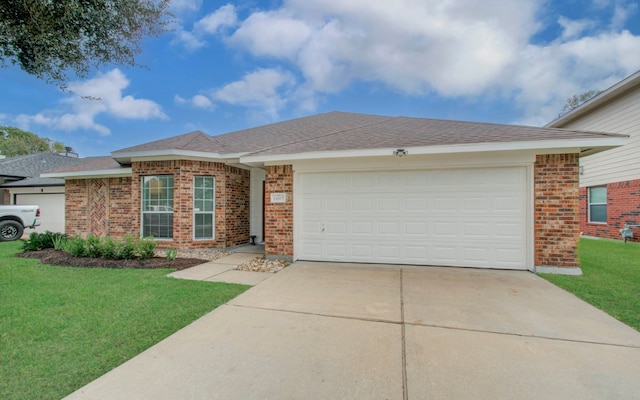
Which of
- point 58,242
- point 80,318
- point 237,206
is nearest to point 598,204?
point 237,206

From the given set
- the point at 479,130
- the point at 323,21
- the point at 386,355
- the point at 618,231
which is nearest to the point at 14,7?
the point at 386,355

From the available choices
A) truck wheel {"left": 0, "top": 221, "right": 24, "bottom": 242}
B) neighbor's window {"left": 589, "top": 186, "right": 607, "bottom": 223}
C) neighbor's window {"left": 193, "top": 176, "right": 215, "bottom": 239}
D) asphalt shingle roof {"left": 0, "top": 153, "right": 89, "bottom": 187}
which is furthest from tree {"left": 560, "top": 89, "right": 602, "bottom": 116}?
truck wheel {"left": 0, "top": 221, "right": 24, "bottom": 242}

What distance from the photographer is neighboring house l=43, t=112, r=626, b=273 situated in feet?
19.0

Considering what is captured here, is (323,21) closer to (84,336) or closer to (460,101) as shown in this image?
(84,336)

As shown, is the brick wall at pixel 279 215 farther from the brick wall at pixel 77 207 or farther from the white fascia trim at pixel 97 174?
the brick wall at pixel 77 207

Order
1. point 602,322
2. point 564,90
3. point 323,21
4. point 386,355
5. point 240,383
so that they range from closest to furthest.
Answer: point 240,383, point 386,355, point 602,322, point 323,21, point 564,90

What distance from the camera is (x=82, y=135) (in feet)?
63.6

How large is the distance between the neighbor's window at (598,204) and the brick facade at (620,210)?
0.99 feet

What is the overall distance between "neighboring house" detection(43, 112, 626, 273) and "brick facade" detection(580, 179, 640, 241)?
6.98 metres

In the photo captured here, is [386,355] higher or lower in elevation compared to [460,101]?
lower

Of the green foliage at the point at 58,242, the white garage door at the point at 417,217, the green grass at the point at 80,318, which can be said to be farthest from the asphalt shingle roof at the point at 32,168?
the white garage door at the point at 417,217

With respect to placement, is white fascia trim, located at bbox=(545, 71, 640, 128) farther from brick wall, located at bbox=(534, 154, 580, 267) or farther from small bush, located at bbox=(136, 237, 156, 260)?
small bush, located at bbox=(136, 237, 156, 260)

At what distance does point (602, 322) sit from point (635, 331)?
0.91 ft

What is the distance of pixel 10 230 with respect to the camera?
37.7 ft
